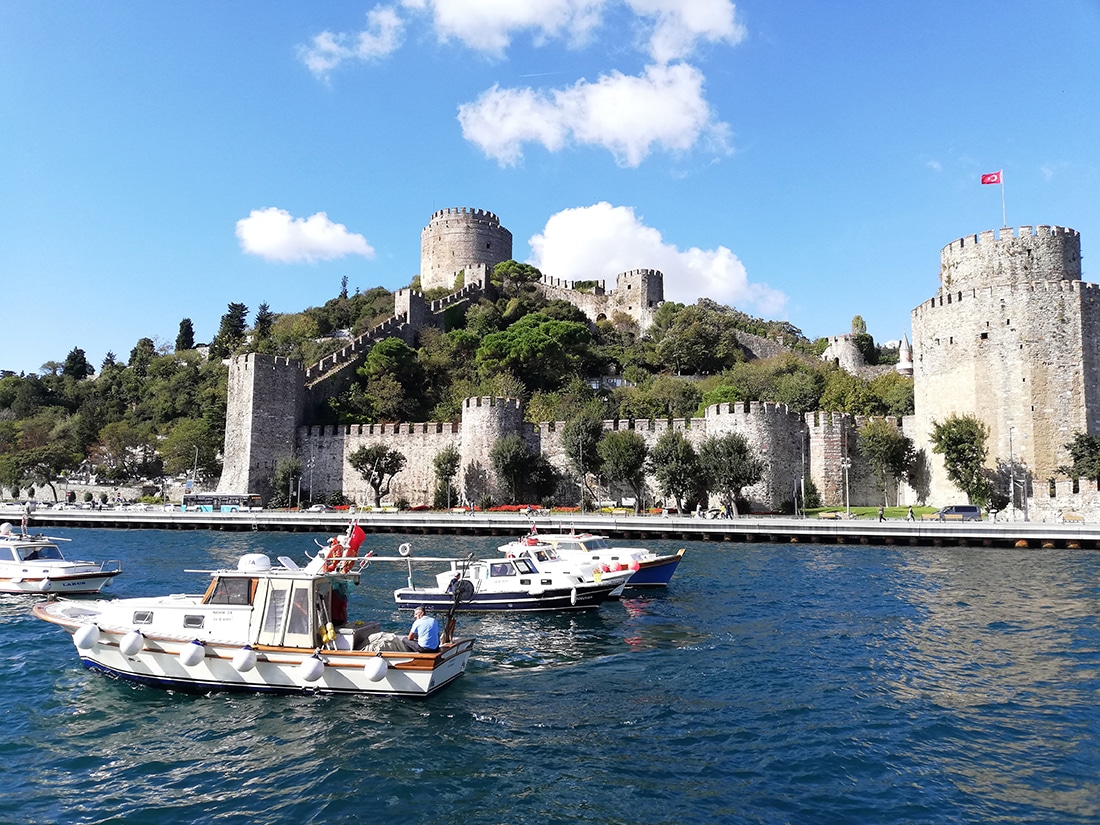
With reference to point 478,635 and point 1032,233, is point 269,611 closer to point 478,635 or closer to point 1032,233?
point 478,635

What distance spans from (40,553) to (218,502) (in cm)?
2463

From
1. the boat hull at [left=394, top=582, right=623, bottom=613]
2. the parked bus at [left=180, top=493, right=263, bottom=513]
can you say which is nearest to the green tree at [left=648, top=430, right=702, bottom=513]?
the boat hull at [left=394, top=582, right=623, bottom=613]

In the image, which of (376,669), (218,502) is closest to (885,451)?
(376,669)

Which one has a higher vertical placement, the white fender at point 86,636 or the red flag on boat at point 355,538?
the red flag on boat at point 355,538

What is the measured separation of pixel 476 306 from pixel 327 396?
16812mm

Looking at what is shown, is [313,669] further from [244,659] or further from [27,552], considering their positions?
[27,552]

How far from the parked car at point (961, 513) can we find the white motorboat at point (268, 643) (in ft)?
95.5

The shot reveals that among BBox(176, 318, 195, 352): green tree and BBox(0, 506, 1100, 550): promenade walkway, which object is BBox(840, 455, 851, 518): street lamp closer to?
BBox(0, 506, 1100, 550): promenade walkway

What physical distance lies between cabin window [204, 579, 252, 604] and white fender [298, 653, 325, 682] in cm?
178

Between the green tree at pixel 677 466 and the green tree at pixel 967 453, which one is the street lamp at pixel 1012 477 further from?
the green tree at pixel 677 466

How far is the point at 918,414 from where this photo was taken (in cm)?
4231

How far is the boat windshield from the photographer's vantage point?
2311 centimetres

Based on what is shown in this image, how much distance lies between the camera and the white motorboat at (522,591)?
19.9 m

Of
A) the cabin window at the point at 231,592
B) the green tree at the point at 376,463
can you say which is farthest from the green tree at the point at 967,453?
the cabin window at the point at 231,592
